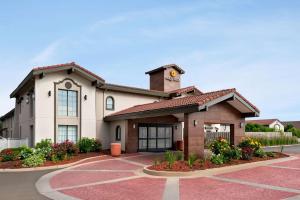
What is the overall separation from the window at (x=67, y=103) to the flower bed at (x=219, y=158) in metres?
9.68

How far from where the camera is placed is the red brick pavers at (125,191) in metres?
9.70

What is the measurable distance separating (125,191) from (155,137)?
1466 cm

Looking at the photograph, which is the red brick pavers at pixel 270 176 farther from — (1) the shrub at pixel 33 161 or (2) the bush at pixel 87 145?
(2) the bush at pixel 87 145

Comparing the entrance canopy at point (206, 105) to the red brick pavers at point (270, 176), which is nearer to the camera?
the red brick pavers at point (270, 176)

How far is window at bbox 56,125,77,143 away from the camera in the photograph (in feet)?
73.2

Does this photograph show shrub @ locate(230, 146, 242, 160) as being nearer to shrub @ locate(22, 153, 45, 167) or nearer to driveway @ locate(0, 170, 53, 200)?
driveway @ locate(0, 170, 53, 200)

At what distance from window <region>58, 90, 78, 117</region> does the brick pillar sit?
10291 millimetres

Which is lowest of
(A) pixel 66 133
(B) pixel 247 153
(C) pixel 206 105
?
(B) pixel 247 153

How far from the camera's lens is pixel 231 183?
11516 millimetres

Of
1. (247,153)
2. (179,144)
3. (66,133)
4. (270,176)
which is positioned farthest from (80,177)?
(179,144)

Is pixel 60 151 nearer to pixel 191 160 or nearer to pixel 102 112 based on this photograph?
pixel 102 112

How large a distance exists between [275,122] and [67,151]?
183 ft

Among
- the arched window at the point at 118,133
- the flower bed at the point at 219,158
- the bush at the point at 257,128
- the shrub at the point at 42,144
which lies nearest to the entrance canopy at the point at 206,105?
the flower bed at the point at 219,158

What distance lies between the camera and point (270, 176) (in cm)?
1286
